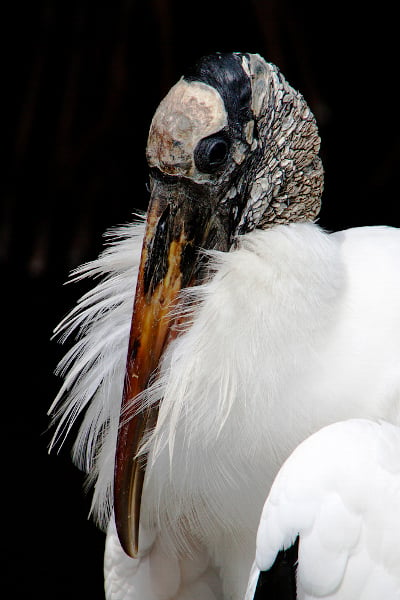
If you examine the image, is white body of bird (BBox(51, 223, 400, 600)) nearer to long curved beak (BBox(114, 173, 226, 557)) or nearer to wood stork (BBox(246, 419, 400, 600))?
long curved beak (BBox(114, 173, 226, 557))

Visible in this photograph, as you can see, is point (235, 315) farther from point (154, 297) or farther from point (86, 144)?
point (86, 144)

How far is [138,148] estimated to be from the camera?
4.41 meters

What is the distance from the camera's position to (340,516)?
4.99 feet

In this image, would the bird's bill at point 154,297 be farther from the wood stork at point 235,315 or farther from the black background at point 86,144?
the black background at point 86,144

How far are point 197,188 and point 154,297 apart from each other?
212 mm

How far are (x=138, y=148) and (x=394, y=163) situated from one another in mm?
1186

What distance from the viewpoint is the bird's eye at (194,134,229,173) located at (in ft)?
5.47

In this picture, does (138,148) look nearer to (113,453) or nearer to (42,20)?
(42,20)

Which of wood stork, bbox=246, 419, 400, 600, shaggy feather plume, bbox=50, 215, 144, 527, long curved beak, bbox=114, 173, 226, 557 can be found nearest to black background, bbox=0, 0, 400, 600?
shaggy feather plume, bbox=50, 215, 144, 527

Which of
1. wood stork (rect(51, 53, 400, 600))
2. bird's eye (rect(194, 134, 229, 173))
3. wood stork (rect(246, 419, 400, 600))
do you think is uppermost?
bird's eye (rect(194, 134, 229, 173))

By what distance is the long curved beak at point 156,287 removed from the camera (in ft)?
5.57

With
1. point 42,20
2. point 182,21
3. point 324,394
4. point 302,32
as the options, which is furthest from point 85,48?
point 324,394

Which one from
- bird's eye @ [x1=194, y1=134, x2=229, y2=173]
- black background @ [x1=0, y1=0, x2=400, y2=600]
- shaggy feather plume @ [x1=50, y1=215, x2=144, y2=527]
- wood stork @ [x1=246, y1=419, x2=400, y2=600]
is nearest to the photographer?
wood stork @ [x1=246, y1=419, x2=400, y2=600]

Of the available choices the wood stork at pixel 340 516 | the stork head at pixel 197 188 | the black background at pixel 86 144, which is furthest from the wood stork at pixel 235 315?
the black background at pixel 86 144
